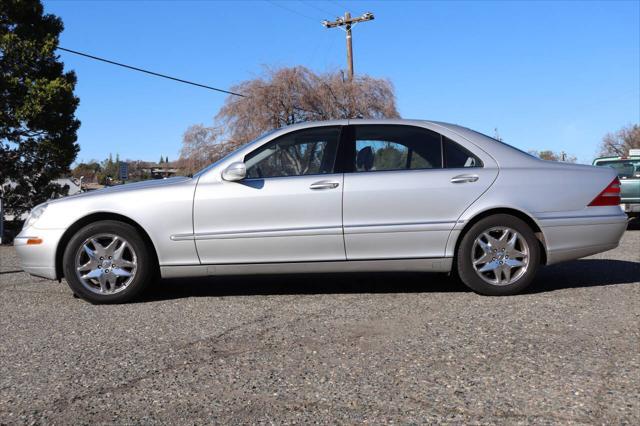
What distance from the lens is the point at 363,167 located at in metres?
5.21

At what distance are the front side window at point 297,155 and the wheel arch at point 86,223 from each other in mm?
1048

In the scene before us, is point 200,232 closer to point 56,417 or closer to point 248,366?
point 248,366

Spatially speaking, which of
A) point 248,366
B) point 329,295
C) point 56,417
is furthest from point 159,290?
point 56,417

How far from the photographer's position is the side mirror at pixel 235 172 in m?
5.02

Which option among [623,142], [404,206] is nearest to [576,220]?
[404,206]

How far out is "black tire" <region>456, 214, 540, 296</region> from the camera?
5066 millimetres

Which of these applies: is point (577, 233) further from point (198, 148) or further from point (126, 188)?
point (198, 148)

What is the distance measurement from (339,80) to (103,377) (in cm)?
→ 2923

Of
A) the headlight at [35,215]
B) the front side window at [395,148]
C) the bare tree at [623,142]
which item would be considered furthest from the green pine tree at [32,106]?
the bare tree at [623,142]

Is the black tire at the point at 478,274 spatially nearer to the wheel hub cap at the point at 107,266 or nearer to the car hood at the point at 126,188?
the car hood at the point at 126,188

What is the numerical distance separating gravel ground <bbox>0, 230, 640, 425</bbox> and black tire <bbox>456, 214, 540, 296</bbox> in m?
0.10

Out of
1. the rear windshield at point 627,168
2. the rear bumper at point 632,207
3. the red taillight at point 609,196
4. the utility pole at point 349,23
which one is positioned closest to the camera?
the red taillight at point 609,196

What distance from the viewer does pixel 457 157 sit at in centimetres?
527

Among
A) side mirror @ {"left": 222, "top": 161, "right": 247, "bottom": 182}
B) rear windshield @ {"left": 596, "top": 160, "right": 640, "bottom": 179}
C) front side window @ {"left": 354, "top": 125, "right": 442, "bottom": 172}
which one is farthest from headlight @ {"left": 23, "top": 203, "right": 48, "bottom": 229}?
rear windshield @ {"left": 596, "top": 160, "right": 640, "bottom": 179}
